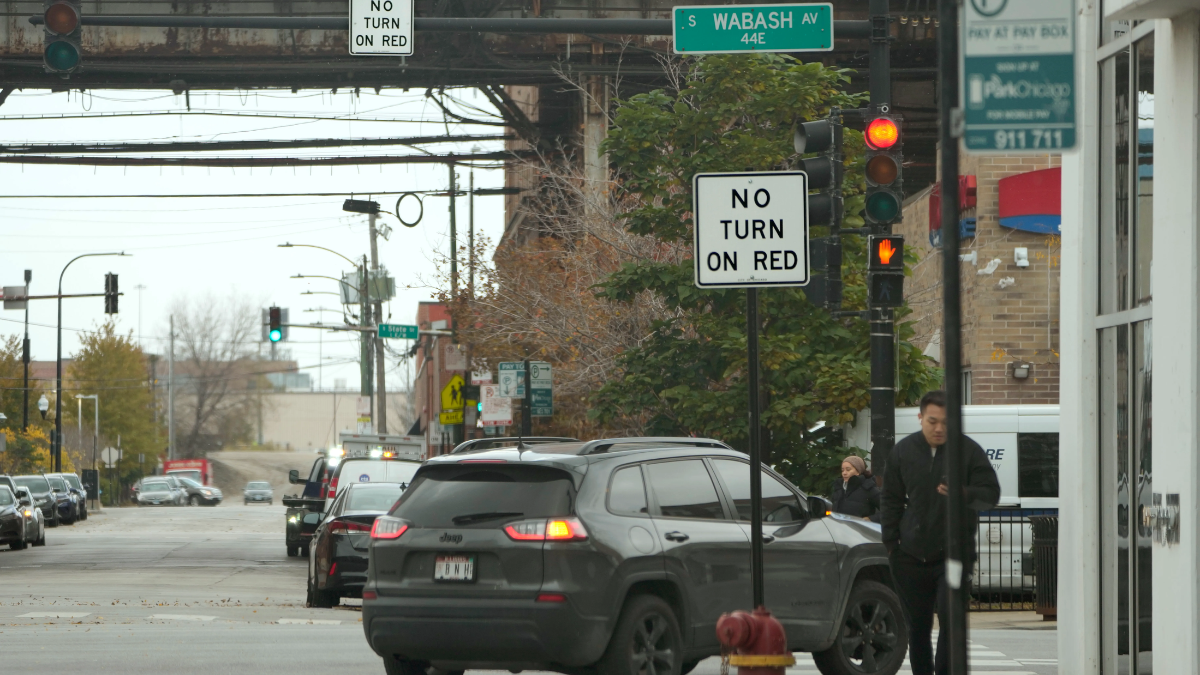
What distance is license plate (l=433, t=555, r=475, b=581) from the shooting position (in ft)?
29.4

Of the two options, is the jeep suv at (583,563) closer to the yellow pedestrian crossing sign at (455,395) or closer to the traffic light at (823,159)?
the traffic light at (823,159)

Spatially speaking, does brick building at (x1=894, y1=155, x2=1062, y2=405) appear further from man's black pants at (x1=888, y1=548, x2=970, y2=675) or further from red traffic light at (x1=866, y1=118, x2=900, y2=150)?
man's black pants at (x1=888, y1=548, x2=970, y2=675)

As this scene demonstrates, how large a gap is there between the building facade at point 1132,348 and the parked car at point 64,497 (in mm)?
44281

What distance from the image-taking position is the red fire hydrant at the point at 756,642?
21.5 ft

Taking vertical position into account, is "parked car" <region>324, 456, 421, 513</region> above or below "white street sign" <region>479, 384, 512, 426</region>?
Result: below

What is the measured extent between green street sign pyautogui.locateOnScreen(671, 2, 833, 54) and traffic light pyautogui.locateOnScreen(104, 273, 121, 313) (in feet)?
116

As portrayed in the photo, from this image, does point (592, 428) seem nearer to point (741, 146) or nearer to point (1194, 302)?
point (741, 146)

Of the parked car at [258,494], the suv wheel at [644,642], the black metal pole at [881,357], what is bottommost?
the parked car at [258,494]

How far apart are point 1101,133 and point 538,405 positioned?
16.7m

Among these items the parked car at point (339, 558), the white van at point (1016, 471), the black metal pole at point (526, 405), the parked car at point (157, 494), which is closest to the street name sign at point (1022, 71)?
the white van at point (1016, 471)

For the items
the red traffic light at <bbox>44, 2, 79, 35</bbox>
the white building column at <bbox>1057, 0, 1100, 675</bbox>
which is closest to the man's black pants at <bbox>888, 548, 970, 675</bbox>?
the white building column at <bbox>1057, 0, 1100, 675</bbox>

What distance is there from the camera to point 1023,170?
22266 mm

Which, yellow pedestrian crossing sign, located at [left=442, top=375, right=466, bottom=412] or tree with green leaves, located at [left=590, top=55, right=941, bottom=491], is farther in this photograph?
yellow pedestrian crossing sign, located at [left=442, top=375, right=466, bottom=412]

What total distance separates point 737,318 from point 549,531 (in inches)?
391
